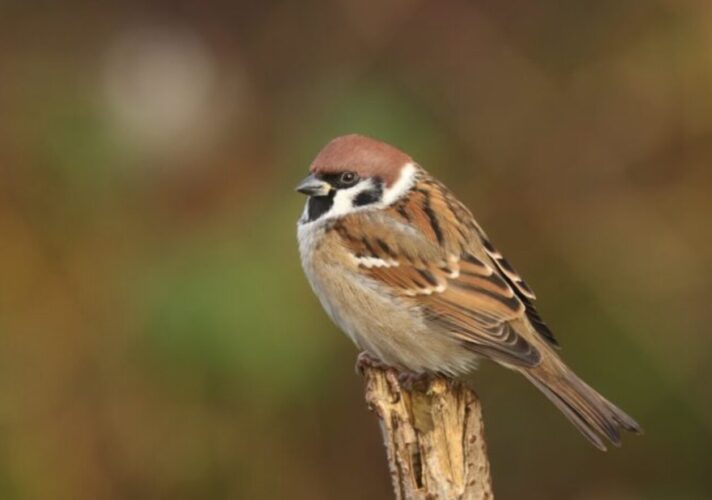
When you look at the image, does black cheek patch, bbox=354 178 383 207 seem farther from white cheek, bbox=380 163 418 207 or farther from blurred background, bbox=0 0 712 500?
blurred background, bbox=0 0 712 500

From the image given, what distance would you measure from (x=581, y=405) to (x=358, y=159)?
3.19 ft

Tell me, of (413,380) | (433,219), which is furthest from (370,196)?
(413,380)

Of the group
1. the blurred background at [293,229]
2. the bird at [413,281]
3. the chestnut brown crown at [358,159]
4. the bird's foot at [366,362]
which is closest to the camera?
the bird at [413,281]

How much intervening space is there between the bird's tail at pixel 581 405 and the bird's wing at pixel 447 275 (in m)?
0.07

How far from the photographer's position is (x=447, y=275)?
13.9 ft

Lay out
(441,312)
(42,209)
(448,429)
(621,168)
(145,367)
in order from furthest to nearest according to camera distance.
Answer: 1. (621,168)
2. (42,209)
3. (145,367)
4. (441,312)
5. (448,429)

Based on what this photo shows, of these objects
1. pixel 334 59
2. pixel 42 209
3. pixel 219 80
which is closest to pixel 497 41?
pixel 334 59

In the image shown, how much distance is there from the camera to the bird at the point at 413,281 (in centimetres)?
413

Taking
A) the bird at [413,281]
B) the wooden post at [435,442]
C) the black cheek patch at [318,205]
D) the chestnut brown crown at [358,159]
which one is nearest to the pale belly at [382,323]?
the bird at [413,281]

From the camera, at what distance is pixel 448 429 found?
3.56 m

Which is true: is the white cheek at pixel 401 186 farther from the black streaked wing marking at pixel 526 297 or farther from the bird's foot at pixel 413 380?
the bird's foot at pixel 413 380

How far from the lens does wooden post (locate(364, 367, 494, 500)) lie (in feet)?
11.3

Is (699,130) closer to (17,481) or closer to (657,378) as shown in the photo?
(657,378)

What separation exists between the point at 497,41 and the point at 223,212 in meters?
1.56
